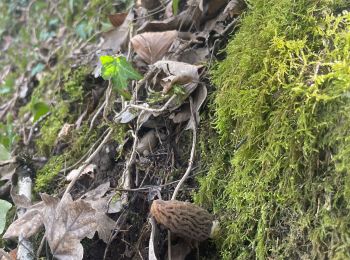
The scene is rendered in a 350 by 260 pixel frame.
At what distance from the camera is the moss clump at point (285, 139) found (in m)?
1.37

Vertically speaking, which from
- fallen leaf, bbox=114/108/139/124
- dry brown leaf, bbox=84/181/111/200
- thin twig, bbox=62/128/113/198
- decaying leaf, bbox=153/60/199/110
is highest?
decaying leaf, bbox=153/60/199/110

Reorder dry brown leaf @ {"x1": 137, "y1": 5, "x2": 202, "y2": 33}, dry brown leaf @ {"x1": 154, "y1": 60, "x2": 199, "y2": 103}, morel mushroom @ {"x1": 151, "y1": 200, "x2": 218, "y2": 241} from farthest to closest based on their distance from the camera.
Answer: dry brown leaf @ {"x1": 137, "y1": 5, "x2": 202, "y2": 33}
dry brown leaf @ {"x1": 154, "y1": 60, "x2": 199, "y2": 103}
morel mushroom @ {"x1": 151, "y1": 200, "x2": 218, "y2": 241}

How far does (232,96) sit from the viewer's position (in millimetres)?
1759

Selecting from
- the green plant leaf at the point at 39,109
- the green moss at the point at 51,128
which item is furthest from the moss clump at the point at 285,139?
the green plant leaf at the point at 39,109

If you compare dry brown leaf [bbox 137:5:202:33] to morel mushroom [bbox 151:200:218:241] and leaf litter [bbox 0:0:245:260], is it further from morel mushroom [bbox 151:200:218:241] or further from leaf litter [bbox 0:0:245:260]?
morel mushroom [bbox 151:200:218:241]

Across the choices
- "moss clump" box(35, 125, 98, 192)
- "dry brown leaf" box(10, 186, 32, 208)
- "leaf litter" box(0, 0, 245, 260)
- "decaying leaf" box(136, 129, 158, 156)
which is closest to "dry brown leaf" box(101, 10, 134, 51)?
"leaf litter" box(0, 0, 245, 260)

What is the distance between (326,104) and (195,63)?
37.0 inches

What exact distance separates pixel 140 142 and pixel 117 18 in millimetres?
1114

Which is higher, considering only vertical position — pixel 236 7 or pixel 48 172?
pixel 236 7

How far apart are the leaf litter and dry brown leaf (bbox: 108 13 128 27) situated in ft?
0.53

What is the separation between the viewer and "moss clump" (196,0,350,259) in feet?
4.50

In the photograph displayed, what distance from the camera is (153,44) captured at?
93.7 inches

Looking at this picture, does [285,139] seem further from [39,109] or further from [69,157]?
[39,109]

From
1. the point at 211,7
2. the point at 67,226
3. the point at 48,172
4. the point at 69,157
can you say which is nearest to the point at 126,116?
the point at 69,157
